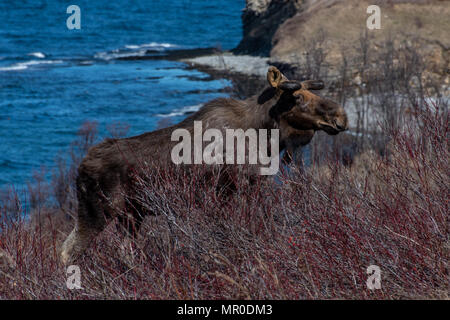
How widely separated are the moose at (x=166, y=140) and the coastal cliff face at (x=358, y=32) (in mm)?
21200

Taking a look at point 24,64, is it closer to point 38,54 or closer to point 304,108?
point 38,54

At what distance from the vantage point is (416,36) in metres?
32.2

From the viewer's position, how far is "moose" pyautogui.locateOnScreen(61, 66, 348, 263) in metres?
8.22

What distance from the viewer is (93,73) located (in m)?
71.7

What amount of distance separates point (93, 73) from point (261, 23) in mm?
20404

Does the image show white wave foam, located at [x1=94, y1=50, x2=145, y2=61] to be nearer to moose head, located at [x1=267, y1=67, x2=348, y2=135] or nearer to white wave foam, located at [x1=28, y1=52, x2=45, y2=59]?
white wave foam, located at [x1=28, y1=52, x2=45, y2=59]

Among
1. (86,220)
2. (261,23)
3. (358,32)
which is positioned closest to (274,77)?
(86,220)

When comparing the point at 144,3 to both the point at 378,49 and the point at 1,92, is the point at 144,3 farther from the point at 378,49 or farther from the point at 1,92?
the point at 378,49

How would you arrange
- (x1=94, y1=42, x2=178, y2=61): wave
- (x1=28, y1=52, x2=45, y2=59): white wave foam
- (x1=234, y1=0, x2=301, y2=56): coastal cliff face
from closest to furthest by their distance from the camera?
1. (x1=234, y1=0, x2=301, y2=56): coastal cliff face
2. (x1=94, y1=42, x2=178, y2=61): wave
3. (x1=28, y1=52, x2=45, y2=59): white wave foam

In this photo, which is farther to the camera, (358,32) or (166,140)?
(358,32)

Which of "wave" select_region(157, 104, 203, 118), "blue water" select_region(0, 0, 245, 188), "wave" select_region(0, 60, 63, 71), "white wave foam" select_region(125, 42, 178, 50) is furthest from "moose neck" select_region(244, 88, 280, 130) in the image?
"white wave foam" select_region(125, 42, 178, 50)

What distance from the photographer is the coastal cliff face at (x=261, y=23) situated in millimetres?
61156

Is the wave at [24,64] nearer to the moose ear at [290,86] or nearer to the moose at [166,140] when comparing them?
the moose at [166,140]

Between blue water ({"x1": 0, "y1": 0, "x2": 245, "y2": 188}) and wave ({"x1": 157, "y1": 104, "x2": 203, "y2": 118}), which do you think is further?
blue water ({"x1": 0, "y1": 0, "x2": 245, "y2": 188})
